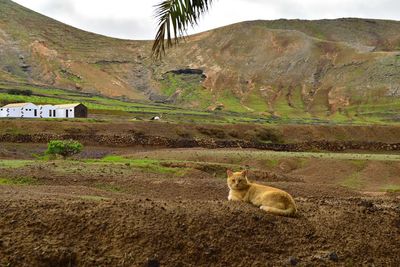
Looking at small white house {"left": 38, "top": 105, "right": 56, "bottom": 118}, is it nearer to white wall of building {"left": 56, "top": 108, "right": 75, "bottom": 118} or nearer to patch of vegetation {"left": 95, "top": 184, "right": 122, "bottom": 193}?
white wall of building {"left": 56, "top": 108, "right": 75, "bottom": 118}

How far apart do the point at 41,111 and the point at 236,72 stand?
316 ft

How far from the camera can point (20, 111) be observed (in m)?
87.9

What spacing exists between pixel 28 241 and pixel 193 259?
3.27m

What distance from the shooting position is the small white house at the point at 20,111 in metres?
87.9

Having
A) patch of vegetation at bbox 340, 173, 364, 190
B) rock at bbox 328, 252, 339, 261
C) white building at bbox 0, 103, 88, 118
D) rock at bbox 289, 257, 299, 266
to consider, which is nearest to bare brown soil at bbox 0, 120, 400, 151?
white building at bbox 0, 103, 88, 118

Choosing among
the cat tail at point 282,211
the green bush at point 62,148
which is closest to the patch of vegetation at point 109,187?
the cat tail at point 282,211

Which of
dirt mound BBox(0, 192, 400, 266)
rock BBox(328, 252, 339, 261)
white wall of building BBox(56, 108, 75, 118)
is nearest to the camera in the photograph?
dirt mound BBox(0, 192, 400, 266)

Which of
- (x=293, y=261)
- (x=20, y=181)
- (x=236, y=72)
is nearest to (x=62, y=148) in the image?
(x=20, y=181)

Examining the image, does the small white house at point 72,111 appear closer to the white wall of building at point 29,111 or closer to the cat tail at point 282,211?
the white wall of building at point 29,111

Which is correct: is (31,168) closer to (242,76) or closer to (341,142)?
(341,142)

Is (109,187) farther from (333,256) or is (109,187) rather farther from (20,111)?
(20,111)

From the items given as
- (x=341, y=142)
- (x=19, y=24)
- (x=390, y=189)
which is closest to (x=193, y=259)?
(x=390, y=189)

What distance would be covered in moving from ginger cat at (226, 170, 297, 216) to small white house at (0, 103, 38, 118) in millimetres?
77611

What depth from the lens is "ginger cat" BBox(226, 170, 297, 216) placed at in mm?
14039
